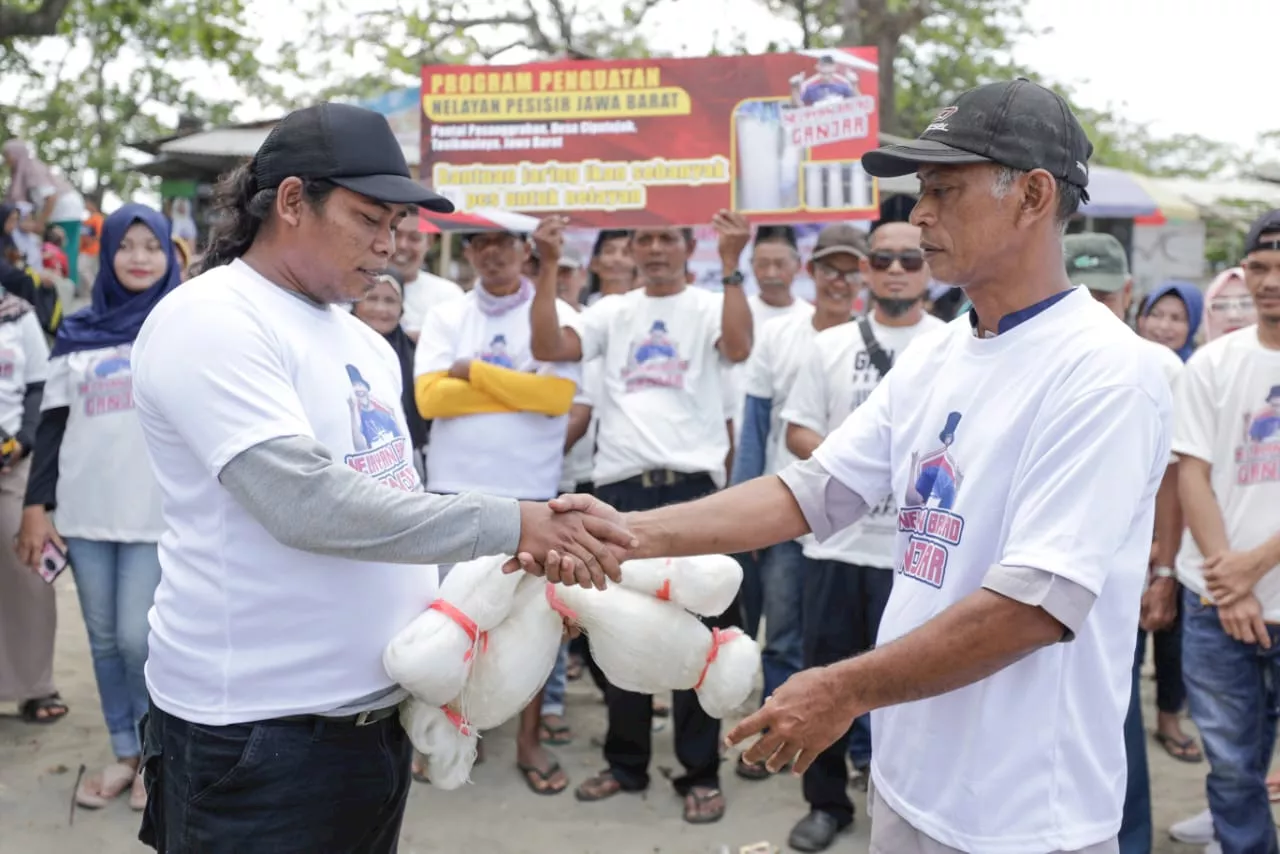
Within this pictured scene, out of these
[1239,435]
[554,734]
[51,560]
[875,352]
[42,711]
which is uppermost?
[875,352]

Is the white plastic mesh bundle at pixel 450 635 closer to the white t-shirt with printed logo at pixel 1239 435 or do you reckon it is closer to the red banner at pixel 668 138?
the white t-shirt with printed logo at pixel 1239 435

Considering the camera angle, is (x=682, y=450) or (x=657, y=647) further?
(x=682, y=450)

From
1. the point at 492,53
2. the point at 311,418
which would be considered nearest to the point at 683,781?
the point at 311,418

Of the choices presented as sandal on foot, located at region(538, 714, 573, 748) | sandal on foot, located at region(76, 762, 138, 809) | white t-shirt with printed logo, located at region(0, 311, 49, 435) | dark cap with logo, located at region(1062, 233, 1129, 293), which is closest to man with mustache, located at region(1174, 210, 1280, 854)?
dark cap with logo, located at region(1062, 233, 1129, 293)

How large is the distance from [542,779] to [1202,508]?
278 centimetres

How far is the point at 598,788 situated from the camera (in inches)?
182

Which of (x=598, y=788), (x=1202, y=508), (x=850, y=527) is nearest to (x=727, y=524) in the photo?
(x=850, y=527)

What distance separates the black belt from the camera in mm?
2152

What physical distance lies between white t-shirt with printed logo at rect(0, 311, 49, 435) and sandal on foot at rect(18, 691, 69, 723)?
1.35m

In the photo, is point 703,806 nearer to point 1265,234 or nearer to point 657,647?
point 657,647

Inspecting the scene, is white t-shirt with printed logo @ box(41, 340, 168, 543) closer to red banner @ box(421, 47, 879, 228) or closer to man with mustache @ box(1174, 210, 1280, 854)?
red banner @ box(421, 47, 879, 228)

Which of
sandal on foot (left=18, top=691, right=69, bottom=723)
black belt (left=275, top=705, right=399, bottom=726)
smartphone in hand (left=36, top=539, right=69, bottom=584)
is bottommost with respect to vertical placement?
sandal on foot (left=18, top=691, right=69, bottom=723)

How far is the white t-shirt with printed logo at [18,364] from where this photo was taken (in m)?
4.86

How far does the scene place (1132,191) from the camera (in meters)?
14.6
